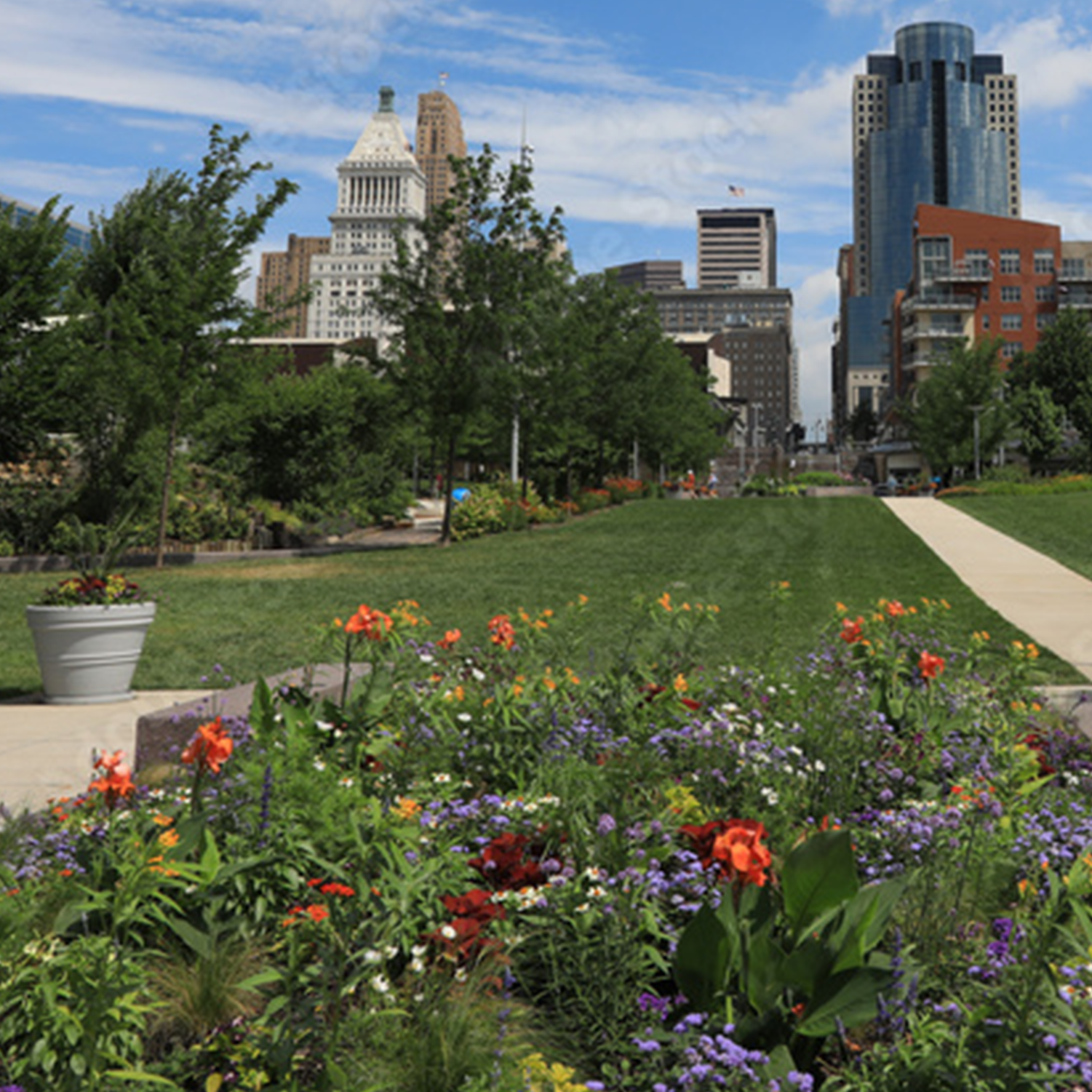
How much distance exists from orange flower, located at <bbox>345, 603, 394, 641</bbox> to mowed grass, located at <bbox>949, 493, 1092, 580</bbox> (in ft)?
42.2

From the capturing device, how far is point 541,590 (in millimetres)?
13594

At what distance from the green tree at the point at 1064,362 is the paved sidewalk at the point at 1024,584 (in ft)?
190

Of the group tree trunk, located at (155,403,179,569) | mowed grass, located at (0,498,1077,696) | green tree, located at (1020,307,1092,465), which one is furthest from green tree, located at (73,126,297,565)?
green tree, located at (1020,307,1092,465)

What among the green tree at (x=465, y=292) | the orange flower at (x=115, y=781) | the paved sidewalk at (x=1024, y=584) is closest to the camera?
the orange flower at (x=115, y=781)

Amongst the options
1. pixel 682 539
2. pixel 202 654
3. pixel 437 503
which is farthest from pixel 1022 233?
pixel 202 654

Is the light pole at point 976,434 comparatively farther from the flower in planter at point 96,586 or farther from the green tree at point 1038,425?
the flower in planter at point 96,586

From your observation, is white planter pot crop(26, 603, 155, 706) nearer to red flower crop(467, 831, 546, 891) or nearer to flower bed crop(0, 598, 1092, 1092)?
flower bed crop(0, 598, 1092, 1092)

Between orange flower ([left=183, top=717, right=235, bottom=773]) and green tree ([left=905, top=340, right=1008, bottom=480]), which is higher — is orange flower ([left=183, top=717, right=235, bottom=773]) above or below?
below

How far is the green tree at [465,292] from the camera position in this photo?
68.4 ft

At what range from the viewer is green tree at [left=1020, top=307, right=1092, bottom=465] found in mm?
73938

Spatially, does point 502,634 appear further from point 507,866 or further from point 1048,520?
point 1048,520

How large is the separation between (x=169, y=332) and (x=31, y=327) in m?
4.73

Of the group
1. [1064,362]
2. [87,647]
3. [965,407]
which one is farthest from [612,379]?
[1064,362]

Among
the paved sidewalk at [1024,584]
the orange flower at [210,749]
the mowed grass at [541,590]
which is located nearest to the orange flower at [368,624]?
the mowed grass at [541,590]
